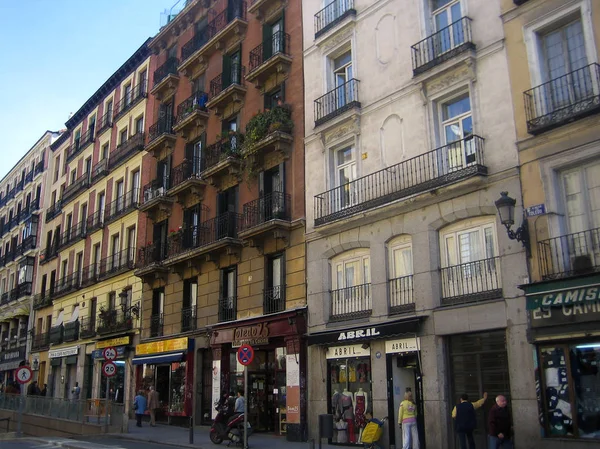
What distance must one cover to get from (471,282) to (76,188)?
33.1 metres

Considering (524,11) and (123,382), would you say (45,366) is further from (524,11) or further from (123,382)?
(524,11)

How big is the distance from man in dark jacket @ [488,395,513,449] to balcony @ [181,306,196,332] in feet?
52.5

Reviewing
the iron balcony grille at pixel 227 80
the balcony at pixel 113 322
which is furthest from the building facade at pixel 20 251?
the iron balcony grille at pixel 227 80

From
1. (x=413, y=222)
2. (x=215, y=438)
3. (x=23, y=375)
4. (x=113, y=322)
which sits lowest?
(x=215, y=438)

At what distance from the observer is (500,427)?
13.5m

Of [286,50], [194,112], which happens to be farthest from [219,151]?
[286,50]

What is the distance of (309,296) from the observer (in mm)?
21250

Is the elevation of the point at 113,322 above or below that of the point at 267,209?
below

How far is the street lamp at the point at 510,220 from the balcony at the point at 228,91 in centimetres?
1448

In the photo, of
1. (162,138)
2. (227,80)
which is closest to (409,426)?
(227,80)

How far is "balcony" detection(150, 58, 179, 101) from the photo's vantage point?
32.4m

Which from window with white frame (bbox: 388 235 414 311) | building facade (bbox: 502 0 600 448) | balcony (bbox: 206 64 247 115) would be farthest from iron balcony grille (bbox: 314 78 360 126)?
building facade (bbox: 502 0 600 448)

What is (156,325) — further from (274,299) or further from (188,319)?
(274,299)

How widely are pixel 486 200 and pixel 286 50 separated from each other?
38.6 feet
